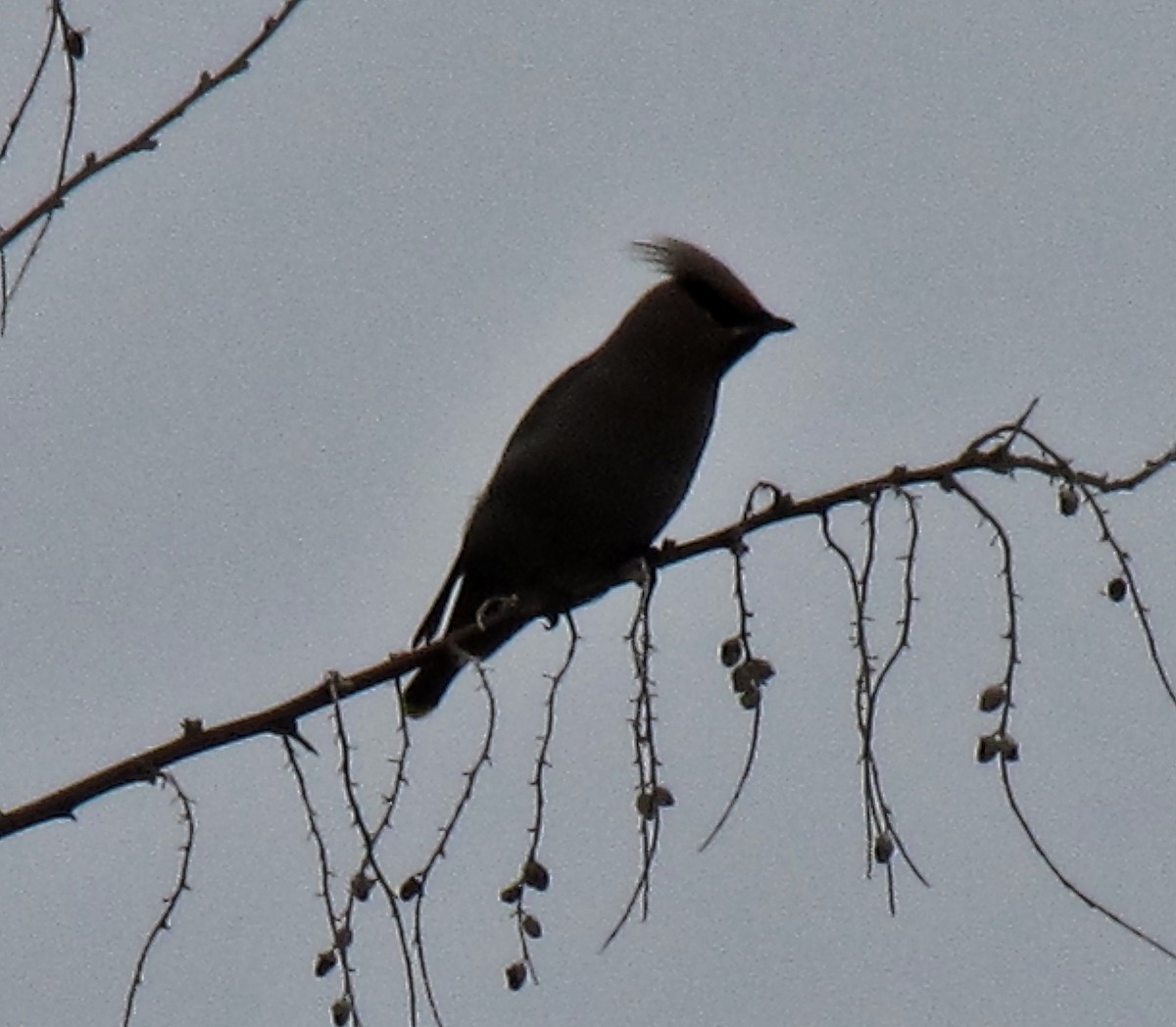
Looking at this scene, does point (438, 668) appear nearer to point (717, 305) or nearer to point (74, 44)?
point (717, 305)

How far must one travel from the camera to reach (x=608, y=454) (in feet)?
16.4

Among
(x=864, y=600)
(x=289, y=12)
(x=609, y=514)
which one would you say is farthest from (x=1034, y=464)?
(x=609, y=514)

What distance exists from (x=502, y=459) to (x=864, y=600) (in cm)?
256

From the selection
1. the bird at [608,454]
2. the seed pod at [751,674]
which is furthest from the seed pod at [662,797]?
the bird at [608,454]

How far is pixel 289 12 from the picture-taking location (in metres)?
2.49

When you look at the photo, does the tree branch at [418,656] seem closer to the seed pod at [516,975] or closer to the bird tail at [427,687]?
the seed pod at [516,975]

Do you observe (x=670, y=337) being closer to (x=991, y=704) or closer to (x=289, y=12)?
(x=991, y=704)

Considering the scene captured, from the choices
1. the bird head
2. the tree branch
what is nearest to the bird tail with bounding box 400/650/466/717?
the bird head

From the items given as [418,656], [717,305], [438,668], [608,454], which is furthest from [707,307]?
[418,656]

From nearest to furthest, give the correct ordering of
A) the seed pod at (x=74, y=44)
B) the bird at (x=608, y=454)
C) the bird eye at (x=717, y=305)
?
the seed pod at (x=74, y=44) → the bird at (x=608, y=454) → the bird eye at (x=717, y=305)

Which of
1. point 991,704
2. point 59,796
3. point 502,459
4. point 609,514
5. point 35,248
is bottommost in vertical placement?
point 991,704

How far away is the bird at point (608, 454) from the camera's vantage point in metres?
4.93

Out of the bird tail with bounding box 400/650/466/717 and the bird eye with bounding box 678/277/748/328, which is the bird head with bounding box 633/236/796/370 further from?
the bird tail with bounding box 400/650/466/717

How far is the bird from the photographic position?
4934mm
